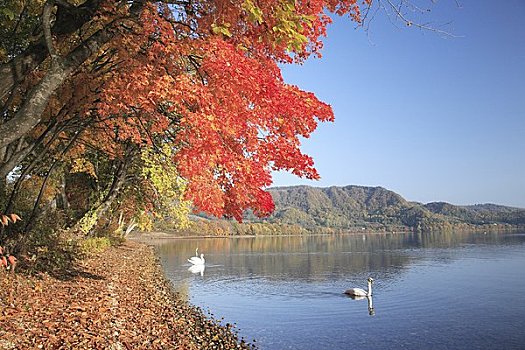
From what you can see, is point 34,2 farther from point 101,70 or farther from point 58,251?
point 58,251

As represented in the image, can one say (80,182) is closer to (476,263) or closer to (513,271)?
(513,271)

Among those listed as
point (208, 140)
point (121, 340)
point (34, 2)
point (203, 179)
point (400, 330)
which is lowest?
point (400, 330)

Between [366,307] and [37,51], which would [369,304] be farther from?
[37,51]

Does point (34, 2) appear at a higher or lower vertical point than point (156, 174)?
higher

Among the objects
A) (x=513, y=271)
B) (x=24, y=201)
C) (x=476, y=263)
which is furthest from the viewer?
(x=476, y=263)

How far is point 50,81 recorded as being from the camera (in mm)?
6828

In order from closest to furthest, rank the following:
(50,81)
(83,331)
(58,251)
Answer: (50,81)
(83,331)
(58,251)

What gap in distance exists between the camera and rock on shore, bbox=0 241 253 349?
27.0 ft

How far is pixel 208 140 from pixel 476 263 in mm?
49730

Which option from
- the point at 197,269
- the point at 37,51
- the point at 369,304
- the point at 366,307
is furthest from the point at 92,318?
the point at 197,269

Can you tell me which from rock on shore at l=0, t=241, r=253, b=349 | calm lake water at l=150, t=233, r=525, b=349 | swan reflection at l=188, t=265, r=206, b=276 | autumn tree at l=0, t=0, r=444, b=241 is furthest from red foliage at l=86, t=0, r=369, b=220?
swan reflection at l=188, t=265, r=206, b=276

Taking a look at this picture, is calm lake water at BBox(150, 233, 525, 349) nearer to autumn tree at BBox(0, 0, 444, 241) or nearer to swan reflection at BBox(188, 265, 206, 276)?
swan reflection at BBox(188, 265, 206, 276)

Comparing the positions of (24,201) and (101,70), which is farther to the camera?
(24,201)

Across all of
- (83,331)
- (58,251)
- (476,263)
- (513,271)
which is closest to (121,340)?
(83,331)
